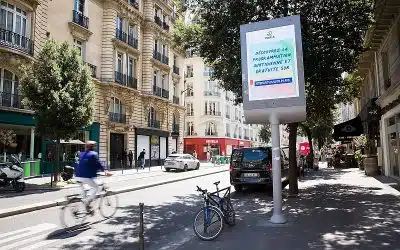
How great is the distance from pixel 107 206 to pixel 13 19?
1697cm

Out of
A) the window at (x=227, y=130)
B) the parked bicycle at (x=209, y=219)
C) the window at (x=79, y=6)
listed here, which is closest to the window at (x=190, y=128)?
the window at (x=227, y=130)

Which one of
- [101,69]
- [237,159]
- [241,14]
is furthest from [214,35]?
[101,69]

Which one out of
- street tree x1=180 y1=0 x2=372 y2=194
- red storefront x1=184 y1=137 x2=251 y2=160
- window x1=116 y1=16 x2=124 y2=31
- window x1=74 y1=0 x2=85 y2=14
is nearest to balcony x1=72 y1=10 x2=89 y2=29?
window x1=74 y1=0 x2=85 y2=14

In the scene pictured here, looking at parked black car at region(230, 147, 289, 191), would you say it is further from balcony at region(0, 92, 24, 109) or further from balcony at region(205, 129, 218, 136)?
balcony at region(205, 129, 218, 136)

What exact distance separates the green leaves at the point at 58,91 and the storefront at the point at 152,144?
57.1ft

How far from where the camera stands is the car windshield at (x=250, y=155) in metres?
14.7

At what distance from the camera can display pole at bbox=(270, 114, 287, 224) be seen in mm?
8695

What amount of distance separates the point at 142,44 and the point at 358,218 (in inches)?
1258

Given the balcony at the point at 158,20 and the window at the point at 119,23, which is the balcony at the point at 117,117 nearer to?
the window at the point at 119,23

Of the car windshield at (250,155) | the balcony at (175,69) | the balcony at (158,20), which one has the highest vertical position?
the balcony at (158,20)

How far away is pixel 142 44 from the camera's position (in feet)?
125

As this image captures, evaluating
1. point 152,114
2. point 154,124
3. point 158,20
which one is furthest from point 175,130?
point 158,20

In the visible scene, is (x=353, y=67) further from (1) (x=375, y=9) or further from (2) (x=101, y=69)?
(2) (x=101, y=69)

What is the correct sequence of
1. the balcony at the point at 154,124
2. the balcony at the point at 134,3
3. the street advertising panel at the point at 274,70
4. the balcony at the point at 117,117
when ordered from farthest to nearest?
the balcony at the point at 154,124 < the balcony at the point at 134,3 < the balcony at the point at 117,117 < the street advertising panel at the point at 274,70
